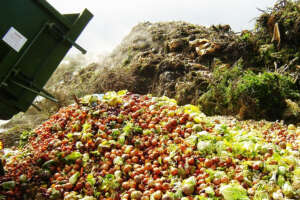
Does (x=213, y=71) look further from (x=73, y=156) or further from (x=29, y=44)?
(x=29, y=44)

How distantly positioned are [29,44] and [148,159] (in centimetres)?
187

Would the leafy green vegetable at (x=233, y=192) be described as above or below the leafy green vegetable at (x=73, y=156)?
above

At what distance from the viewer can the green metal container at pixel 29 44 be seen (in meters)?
2.88

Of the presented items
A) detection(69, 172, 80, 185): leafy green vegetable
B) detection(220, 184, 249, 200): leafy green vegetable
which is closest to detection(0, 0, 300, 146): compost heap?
detection(69, 172, 80, 185): leafy green vegetable

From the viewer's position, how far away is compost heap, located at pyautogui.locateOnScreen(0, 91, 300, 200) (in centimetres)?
241

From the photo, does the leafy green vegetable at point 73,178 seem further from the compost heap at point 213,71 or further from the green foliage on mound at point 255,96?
the green foliage on mound at point 255,96

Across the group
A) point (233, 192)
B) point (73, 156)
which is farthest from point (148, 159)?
point (233, 192)

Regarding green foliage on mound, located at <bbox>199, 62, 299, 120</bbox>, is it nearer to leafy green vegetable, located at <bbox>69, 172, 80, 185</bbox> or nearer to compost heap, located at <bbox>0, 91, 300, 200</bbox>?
compost heap, located at <bbox>0, 91, 300, 200</bbox>

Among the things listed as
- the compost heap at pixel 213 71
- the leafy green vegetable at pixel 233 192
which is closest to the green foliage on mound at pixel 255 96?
the compost heap at pixel 213 71

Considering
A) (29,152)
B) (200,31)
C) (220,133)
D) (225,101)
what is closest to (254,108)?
(225,101)

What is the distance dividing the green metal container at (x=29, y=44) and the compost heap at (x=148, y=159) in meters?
0.78

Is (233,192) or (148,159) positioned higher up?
(233,192)

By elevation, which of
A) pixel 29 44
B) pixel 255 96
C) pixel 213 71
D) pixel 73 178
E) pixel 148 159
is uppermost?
pixel 213 71

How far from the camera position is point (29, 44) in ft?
10.0
